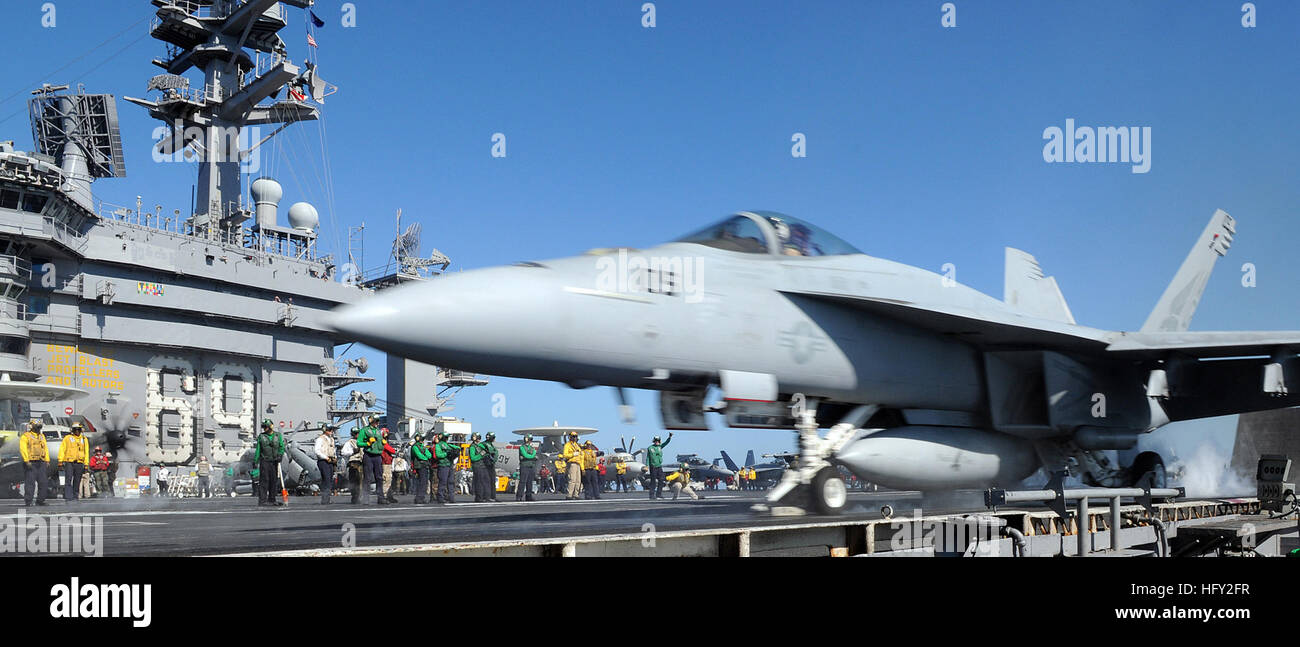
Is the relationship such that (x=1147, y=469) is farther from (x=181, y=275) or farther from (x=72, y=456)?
(x=181, y=275)

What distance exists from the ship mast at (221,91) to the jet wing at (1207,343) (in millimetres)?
37894

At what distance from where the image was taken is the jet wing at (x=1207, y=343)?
10289mm

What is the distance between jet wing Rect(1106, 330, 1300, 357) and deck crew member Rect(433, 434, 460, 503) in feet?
40.5

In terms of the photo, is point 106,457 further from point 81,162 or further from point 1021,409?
point 1021,409

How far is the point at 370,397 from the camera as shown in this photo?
42.3 meters

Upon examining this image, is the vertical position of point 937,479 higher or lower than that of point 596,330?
lower

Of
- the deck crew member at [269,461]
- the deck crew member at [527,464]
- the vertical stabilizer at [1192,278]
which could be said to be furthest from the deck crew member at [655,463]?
the vertical stabilizer at [1192,278]

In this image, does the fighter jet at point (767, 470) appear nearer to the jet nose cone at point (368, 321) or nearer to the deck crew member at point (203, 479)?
the deck crew member at point (203, 479)

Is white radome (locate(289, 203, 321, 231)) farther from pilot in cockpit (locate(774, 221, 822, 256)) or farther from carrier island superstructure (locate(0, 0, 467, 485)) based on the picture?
pilot in cockpit (locate(774, 221, 822, 256))

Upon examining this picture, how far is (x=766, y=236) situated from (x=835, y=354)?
1.31 metres
